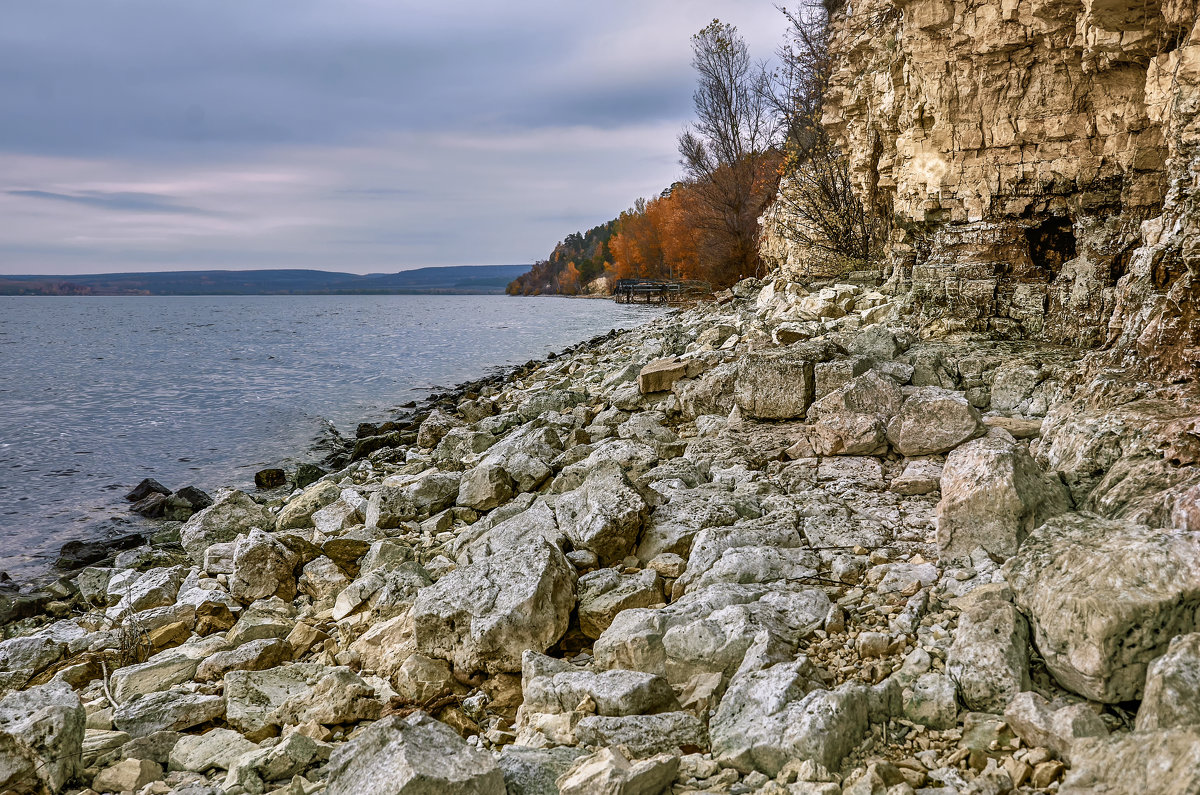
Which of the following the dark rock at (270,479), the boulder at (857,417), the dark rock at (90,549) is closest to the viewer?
the boulder at (857,417)

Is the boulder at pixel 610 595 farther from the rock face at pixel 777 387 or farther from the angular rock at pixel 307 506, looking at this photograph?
the angular rock at pixel 307 506

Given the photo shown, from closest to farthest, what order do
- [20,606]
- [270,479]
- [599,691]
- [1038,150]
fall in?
[599,691] < [20,606] < [1038,150] < [270,479]

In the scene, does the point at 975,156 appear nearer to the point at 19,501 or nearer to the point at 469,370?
the point at 19,501

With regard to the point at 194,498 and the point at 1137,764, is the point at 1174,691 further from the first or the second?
the point at 194,498

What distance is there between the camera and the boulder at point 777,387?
669 centimetres

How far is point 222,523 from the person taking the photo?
7938 mm

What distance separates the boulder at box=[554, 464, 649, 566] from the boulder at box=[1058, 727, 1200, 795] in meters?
2.84

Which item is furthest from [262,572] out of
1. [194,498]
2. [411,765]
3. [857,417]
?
[194,498]

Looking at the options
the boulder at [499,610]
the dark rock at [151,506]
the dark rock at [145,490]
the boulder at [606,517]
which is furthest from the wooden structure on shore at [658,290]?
the boulder at [499,610]

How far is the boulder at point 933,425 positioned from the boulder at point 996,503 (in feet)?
4.14

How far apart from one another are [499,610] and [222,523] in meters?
5.44

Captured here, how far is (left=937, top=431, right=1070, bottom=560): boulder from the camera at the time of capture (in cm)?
366

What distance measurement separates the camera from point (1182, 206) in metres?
Answer: 4.50

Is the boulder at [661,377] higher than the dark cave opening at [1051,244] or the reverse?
the reverse
